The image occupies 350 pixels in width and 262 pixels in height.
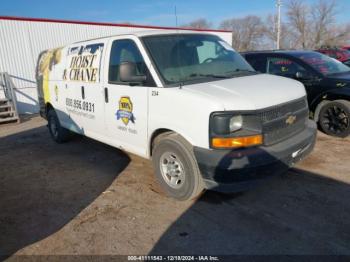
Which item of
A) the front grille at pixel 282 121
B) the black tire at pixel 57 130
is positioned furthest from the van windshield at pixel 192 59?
the black tire at pixel 57 130

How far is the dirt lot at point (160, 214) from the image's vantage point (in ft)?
10.3

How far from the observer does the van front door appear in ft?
13.6

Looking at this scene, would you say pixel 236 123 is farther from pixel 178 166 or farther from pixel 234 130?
pixel 178 166

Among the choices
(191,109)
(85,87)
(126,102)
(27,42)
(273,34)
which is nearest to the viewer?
(191,109)

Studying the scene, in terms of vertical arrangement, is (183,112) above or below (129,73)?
below

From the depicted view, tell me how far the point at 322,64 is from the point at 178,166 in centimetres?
443

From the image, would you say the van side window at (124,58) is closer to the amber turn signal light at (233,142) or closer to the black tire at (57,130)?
the amber turn signal light at (233,142)

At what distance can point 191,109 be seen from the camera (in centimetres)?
346

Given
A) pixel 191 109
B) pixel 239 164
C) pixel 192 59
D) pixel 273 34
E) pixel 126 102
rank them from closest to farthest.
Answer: pixel 239 164
pixel 191 109
pixel 192 59
pixel 126 102
pixel 273 34

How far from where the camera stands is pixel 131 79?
398 cm

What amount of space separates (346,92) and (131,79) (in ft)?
13.8

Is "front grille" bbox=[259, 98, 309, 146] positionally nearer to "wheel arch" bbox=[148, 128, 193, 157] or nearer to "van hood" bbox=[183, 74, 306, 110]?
"van hood" bbox=[183, 74, 306, 110]

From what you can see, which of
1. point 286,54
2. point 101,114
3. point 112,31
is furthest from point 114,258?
point 112,31

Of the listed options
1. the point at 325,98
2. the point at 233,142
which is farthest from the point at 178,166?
the point at 325,98
